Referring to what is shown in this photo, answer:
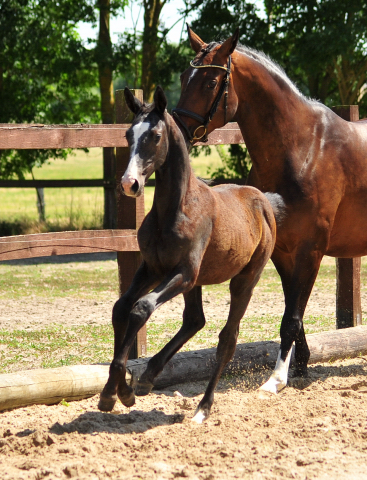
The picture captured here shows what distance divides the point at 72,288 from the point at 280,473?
6.42 m

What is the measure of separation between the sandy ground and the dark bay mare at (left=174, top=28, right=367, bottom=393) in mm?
476

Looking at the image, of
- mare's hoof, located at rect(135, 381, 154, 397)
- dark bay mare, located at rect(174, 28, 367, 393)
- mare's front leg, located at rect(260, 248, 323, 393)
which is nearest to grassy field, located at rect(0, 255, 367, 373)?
mare's front leg, located at rect(260, 248, 323, 393)

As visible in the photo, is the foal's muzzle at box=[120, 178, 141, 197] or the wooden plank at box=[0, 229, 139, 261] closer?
the foal's muzzle at box=[120, 178, 141, 197]

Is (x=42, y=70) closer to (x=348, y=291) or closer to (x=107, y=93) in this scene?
(x=107, y=93)

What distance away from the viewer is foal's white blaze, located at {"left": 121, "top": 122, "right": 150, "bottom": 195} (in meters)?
3.22

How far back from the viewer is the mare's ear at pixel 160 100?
3.43 metres

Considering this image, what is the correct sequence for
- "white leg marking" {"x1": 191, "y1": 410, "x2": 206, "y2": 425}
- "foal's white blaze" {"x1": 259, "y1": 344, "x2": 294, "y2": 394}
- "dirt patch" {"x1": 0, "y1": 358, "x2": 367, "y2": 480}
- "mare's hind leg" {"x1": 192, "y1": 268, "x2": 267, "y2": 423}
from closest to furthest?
"dirt patch" {"x1": 0, "y1": 358, "x2": 367, "y2": 480} → "white leg marking" {"x1": 191, "y1": 410, "x2": 206, "y2": 425} → "mare's hind leg" {"x1": 192, "y1": 268, "x2": 267, "y2": 423} → "foal's white blaze" {"x1": 259, "y1": 344, "x2": 294, "y2": 394}

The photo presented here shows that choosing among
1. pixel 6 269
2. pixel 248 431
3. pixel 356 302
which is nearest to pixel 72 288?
pixel 6 269

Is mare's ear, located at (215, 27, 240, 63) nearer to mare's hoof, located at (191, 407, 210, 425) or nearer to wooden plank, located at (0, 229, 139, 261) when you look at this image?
wooden plank, located at (0, 229, 139, 261)

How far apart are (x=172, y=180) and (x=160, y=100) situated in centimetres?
49

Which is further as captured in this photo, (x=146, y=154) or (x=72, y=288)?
(x=72, y=288)

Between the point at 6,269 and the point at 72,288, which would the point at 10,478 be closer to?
the point at 72,288

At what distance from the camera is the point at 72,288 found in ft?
30.2

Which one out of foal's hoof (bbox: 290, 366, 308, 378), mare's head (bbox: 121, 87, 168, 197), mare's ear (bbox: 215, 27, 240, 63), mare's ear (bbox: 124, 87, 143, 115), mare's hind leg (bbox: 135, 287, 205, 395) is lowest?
foal's hoof (bbox: 290, 366, 308, 378)
